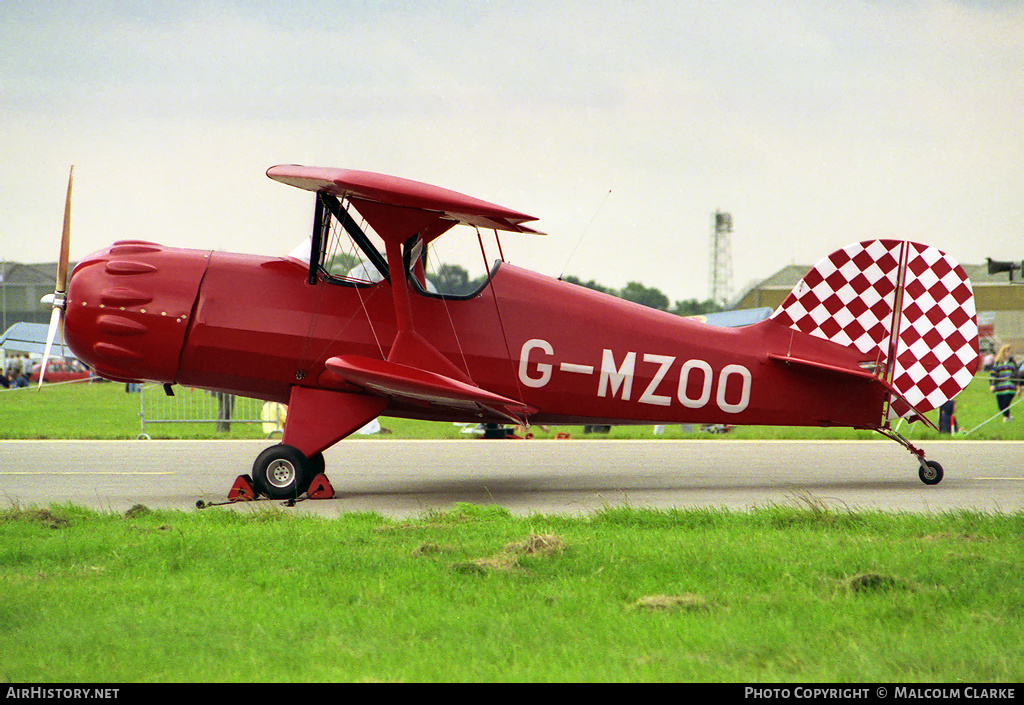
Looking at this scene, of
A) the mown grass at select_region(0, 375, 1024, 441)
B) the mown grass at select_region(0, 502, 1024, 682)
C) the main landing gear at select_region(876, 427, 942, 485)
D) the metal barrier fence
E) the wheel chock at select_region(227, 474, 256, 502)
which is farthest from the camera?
the metal barrier fence

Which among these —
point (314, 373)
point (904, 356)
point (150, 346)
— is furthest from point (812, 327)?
point (150, 346)

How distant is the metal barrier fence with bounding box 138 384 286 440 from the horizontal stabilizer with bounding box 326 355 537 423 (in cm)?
753

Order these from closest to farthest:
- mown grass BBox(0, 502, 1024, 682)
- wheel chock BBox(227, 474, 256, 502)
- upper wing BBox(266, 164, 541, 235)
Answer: mown grass BBox(0, 502, 1024, 682) → upper wing BBox(266, 164, 541, 235) → wheel chock BBox(227, 474, 256, 502)

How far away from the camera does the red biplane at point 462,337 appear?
9.03 metres

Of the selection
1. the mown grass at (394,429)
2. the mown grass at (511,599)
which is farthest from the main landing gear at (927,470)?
the mown grass at (394,429)

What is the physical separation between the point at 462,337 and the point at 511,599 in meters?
5.13

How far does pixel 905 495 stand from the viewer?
31.0 ft

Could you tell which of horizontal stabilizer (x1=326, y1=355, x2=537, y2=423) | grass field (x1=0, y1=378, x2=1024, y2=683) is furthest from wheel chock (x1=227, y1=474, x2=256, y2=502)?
horizontal stabilizer (x1=326, y1=355, x2=537, y2=423)

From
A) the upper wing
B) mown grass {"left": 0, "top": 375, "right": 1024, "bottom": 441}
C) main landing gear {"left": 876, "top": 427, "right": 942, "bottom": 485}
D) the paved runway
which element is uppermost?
the upper wing

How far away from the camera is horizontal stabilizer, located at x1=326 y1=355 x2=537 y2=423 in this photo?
8.41 m

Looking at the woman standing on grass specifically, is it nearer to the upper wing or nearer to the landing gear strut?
the upper wing

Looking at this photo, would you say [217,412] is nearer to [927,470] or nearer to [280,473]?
[280,473]

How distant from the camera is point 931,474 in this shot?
33.5 ft
